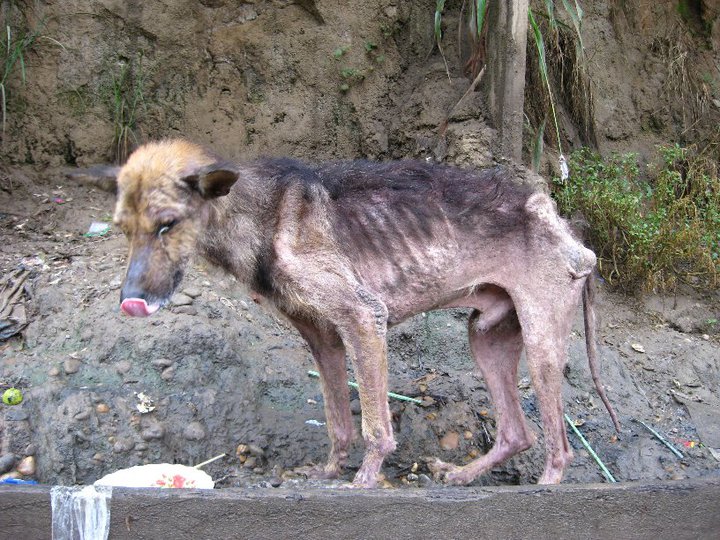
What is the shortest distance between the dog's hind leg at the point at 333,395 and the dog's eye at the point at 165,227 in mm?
1090

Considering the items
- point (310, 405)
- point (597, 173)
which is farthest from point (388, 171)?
point (597, 173)

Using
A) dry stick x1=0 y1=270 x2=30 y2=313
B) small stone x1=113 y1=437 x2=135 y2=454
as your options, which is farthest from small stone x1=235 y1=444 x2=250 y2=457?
dry stick x1=0 y1=270 x2=30 y2=313

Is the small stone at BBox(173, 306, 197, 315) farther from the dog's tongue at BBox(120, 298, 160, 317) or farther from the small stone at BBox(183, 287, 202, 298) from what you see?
the dog's tongue at BBox(120, 298, 160, 317)

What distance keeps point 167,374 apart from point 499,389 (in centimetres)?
220

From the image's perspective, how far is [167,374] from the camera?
16.8ft

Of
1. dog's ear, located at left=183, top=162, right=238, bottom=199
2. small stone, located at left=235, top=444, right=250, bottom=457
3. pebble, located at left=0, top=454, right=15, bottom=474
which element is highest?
dog's ear, located at left=183, top=162, right=238, bottom=199

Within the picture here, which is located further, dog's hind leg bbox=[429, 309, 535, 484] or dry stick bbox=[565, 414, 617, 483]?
dry stick bbox=[565, 414, 617, 483]

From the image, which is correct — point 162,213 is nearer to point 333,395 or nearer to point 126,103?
point 333,395

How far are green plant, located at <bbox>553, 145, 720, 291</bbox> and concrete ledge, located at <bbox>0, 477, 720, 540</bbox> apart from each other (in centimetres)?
332

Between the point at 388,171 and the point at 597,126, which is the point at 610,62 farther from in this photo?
the point at 388,171

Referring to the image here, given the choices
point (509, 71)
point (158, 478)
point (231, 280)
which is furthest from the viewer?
point (509, 71)

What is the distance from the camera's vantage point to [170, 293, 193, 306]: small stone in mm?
5582

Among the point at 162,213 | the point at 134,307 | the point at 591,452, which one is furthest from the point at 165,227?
the point at 591,452

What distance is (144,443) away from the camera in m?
4.77
